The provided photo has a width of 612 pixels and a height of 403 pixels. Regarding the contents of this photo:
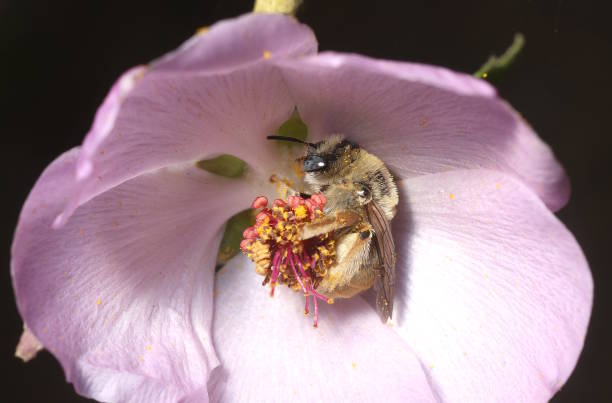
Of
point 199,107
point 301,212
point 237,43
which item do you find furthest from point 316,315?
point 237,43

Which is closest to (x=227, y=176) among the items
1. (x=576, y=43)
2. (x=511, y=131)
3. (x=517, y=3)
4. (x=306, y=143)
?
(x=306, y=143)

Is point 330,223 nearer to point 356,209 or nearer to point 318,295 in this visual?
point 356,209

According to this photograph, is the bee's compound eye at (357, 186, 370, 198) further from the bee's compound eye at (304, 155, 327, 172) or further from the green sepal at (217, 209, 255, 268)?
the green sepal at (217, 209, 255, 268)

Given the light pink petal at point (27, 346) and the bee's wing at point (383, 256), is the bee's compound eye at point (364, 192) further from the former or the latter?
the light pink petal at point (27, 346)

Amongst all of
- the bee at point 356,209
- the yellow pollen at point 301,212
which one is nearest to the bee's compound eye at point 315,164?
the bee at point 356,209

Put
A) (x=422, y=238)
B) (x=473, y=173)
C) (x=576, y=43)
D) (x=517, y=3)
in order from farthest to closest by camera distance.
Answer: (x=576, y=43) < (x=517, y=3) < (x=422, y=238) < (x=473, y=173)

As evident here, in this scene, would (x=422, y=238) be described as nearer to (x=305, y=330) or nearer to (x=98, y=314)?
(x=305, y=330)
